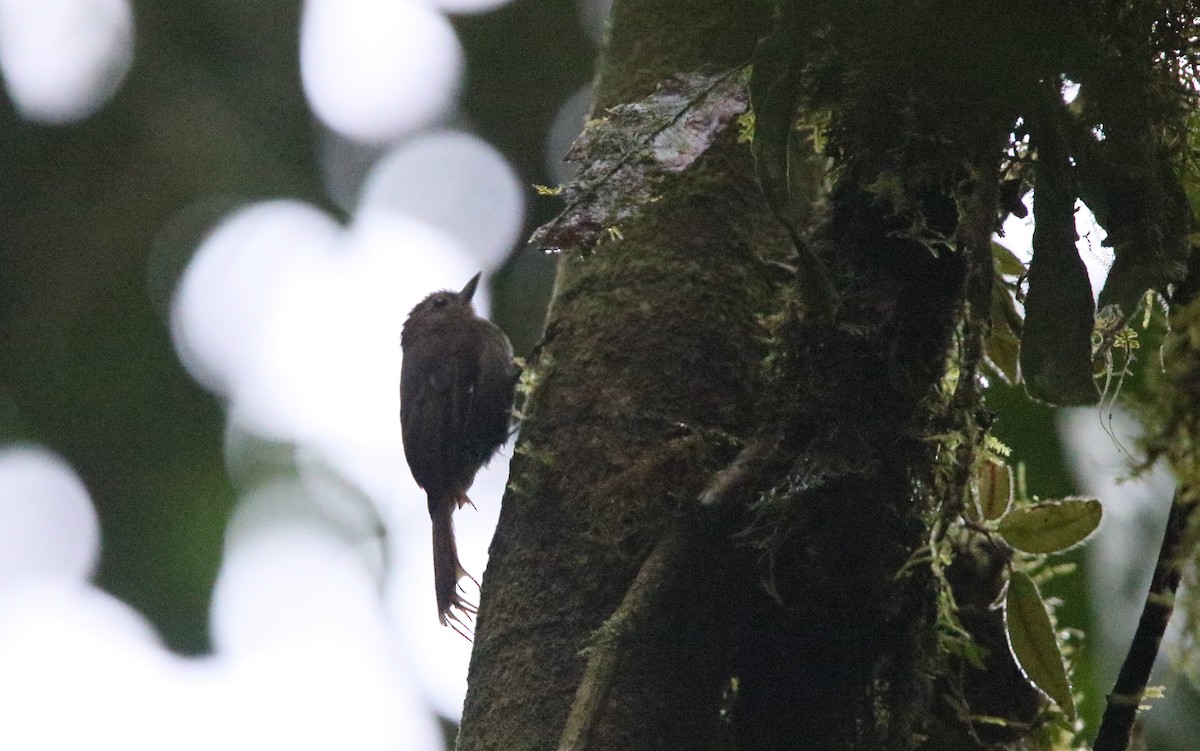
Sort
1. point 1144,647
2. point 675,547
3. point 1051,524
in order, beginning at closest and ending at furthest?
point 1144,647
point 675,547
point 1051,524

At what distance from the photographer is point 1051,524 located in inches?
92.8

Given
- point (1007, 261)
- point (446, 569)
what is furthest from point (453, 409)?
point (1007, 261)

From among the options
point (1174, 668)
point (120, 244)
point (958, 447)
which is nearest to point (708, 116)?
point (958, 447)

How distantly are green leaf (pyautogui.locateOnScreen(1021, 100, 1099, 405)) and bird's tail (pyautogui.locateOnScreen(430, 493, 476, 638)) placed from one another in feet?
9.23

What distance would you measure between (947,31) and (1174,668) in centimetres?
97

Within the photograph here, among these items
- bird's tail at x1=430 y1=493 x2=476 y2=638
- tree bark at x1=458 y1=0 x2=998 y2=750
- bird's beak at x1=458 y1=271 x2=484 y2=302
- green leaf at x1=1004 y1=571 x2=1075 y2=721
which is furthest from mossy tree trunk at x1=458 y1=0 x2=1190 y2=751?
bird's beak at x1=458 y1=271 x2=484 y2=302

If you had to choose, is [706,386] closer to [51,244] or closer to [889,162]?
[889,162]

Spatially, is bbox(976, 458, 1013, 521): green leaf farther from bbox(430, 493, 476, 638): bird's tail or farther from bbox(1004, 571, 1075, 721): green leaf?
bbox(430, 493, 476, 638): bird's tail

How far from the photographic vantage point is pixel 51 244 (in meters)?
6.97

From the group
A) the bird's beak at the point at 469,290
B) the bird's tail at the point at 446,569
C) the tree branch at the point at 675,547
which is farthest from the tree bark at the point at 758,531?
the bird's beak at the point at 469,290

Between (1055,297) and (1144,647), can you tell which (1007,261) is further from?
(1144,647)

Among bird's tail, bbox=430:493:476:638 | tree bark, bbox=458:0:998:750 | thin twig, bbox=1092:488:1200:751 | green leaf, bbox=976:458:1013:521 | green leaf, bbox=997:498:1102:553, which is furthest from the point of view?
bird's tail, bbox=430:493:476:638

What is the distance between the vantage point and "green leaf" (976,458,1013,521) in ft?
8.11

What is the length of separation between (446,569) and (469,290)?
1.99 metres
